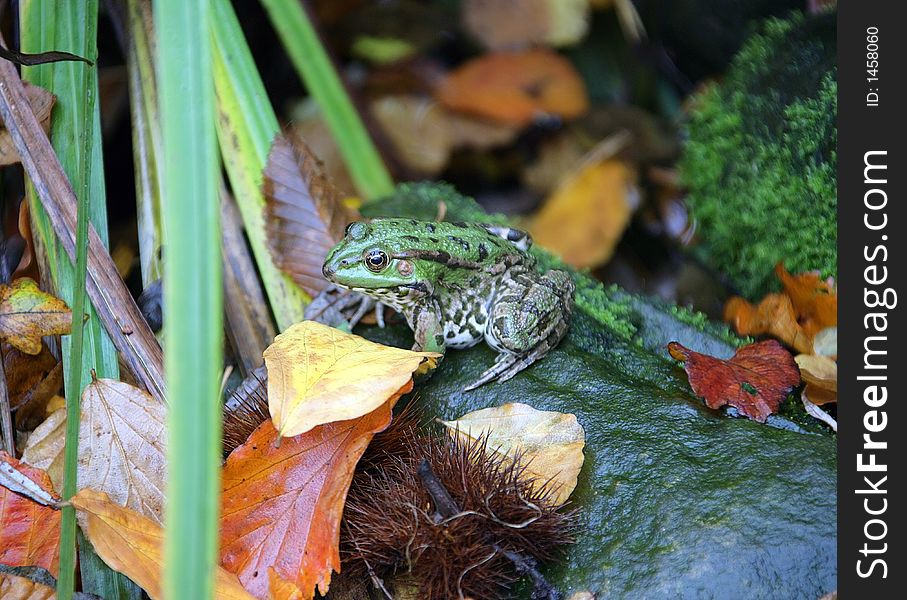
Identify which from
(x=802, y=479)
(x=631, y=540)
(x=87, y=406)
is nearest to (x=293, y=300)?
(x=87, y=406)

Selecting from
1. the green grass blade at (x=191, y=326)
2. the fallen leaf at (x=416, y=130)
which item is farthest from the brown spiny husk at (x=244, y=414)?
the fallen leaf at (x=416, y=130)

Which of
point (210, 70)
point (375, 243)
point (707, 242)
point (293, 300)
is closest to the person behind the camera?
point (210, 70)

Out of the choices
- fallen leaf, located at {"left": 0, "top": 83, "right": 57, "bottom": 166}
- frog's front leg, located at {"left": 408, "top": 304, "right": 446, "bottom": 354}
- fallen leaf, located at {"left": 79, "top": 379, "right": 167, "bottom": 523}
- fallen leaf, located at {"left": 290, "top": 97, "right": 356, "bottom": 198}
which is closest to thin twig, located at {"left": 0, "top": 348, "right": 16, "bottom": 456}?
fallen leaf, located at {"left": 79, "top": 379, "right": 167, "bottom": 523}

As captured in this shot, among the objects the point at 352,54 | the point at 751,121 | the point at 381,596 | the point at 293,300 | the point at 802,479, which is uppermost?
the point at 352,54

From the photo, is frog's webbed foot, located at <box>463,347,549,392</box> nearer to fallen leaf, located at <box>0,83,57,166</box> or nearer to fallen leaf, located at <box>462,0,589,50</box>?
fallen leaf, located at <box>0,83,57,166</box>

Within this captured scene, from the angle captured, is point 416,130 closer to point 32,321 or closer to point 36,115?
point 36,115

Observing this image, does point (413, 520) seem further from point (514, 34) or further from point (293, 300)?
point (514, 34)

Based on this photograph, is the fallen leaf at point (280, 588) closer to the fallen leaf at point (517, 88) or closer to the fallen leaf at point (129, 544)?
the fallen leaf at point (129, 544)
